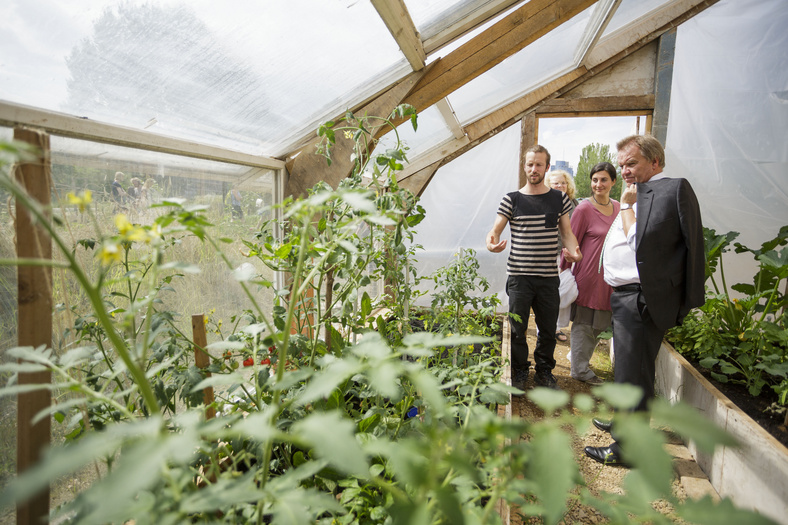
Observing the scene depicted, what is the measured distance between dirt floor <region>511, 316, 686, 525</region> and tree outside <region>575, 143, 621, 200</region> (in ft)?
6.37

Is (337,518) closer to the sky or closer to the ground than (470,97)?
closer to the ground

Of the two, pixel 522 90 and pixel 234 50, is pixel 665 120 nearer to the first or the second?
pixel 522 90

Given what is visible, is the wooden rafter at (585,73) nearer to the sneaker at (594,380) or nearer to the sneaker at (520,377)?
the sneaker at (520,377)

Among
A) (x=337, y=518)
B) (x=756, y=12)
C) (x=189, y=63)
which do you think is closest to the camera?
(x=337, y=518)

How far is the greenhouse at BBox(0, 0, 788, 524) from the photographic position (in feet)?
1.07

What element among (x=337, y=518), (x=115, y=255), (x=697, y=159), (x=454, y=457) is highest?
(x=697, y=159)

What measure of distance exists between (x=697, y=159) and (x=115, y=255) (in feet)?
16.6

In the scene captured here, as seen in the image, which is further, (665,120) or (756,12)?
(665,120)

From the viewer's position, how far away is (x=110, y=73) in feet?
3.55

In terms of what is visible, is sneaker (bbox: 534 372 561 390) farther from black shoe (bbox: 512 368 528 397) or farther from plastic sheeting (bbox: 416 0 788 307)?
plastic sheeting (bbox: 416 0 788 307)

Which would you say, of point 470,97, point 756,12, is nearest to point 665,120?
point 756,12

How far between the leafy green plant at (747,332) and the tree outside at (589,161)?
2263mm

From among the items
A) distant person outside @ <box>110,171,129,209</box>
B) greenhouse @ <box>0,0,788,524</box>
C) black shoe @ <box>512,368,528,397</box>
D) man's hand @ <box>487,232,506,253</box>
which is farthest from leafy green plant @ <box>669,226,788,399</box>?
distant person outside @ <box>110,171,129,209</box>

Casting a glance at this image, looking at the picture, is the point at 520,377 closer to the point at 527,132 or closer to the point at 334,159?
the point at 334,159
